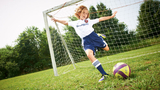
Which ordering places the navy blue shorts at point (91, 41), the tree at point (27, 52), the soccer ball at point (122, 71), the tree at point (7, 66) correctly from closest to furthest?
the soccer ball at point (122, 71) < the navy blue shorts at point (91, 41) < the tree at point (7, 66) < the tree at point (27, 52)

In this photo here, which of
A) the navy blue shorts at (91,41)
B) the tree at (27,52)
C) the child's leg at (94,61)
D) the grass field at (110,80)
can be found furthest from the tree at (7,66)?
the child's leg at (94,61)

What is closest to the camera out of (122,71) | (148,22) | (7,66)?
(122,71)

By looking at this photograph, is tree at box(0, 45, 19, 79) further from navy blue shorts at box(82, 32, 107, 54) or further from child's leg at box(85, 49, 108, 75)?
child's leg at box(85, 49, 108, 75)

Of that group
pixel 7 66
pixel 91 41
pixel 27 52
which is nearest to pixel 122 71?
pixel 91 41

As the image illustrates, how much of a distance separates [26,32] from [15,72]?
1159 centimetres

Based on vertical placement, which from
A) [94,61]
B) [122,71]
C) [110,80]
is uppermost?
[94,61]

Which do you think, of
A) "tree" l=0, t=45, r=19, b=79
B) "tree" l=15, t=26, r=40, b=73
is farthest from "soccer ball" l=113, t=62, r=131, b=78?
"tree" l=15, t=26, r=40, b=73

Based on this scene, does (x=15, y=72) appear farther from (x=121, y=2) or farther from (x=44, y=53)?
(x=121, y=2)

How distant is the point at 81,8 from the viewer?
8.97 feet

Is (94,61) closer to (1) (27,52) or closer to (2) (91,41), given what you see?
(2) (91,41)

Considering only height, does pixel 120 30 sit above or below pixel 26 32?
below

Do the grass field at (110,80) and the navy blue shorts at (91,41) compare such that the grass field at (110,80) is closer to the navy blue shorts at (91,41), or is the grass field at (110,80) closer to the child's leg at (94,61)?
the child's leg at (94,61)

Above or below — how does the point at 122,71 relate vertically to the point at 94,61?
below

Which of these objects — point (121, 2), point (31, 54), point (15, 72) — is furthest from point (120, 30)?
point (15, 72)
